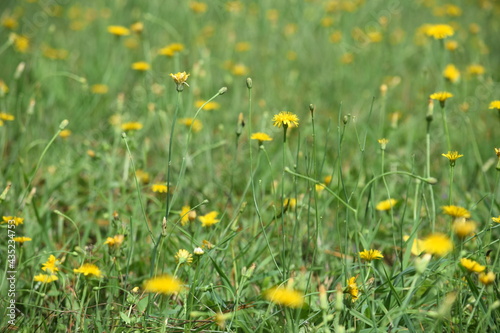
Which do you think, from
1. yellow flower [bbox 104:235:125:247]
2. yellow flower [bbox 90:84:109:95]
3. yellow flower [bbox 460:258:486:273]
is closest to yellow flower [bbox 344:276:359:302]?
yellow flower [bbox 460:258:486:273]

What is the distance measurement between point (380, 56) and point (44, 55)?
216 cm

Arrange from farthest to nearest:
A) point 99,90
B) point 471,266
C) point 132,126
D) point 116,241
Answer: point 99,90 → point 132,126 → point 116,241 → point 471,266

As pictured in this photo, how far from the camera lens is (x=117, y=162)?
7.52ft

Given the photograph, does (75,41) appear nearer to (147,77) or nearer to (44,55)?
(44,55)

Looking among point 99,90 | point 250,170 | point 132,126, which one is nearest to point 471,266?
point 250,170

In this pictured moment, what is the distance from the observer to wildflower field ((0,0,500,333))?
1.28 meters

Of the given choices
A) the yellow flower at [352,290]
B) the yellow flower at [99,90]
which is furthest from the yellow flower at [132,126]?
the yellow flower at [352,290]

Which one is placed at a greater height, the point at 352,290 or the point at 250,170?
the point at 250,170

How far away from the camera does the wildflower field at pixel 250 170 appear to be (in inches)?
50.6

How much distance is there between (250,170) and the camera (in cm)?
149

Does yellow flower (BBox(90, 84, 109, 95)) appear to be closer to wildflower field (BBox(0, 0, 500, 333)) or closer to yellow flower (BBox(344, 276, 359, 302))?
wildflower field (BBox(0, 0, 500, 333))

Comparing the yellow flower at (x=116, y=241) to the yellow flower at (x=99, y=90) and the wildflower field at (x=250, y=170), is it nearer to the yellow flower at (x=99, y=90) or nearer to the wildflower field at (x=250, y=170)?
the wildflower field at (x=250, y=170)

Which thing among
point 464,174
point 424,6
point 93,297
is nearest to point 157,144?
point 93,297

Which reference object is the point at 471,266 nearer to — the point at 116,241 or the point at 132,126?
the point at 116,241
